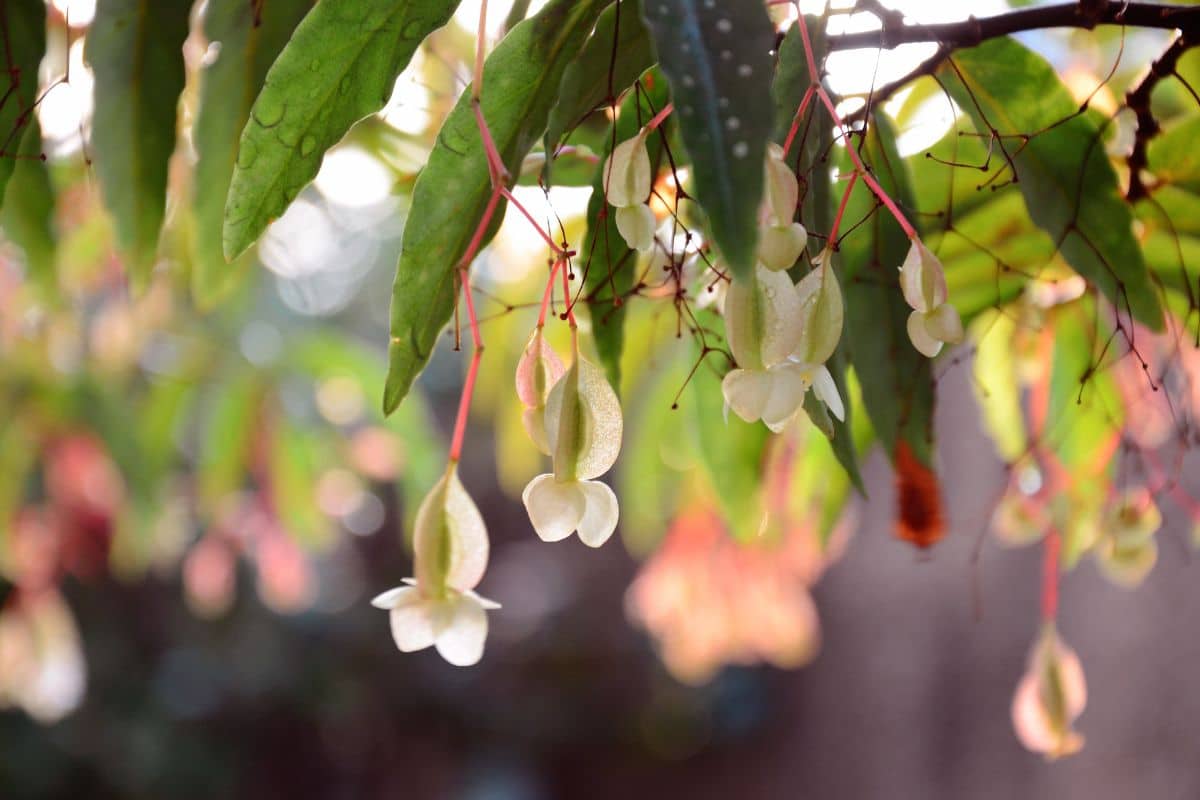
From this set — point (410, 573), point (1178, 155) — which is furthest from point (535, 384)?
point (410, 573)

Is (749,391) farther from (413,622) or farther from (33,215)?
(33,215)

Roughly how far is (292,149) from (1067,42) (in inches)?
25.8

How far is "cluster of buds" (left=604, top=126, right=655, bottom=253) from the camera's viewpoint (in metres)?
0.26

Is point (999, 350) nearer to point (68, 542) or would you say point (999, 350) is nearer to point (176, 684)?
point (68, 542)

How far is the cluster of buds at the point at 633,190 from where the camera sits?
259 millimetres

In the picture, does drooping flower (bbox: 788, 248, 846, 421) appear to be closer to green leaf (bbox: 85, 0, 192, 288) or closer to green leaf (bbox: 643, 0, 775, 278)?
green leaf (bbox: 643, 0, 775, 278)

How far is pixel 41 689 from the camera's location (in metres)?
0.90

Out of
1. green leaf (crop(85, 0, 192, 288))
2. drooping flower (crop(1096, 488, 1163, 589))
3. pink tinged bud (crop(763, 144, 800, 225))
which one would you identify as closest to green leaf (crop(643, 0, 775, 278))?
pink tinged bud (crop(763, 144, 800, 225))

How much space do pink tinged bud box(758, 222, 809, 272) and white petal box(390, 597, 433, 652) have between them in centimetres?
12

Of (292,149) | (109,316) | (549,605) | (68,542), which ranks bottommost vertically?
(292,149)

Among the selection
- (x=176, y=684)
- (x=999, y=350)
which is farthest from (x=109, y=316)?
(x=176, y=684)

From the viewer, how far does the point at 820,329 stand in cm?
24

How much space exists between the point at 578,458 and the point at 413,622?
0.06m

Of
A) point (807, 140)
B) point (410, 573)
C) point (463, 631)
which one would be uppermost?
point (410, 573)
